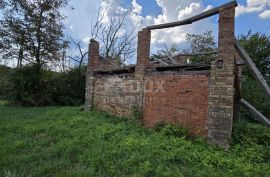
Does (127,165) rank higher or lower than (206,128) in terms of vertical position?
lower

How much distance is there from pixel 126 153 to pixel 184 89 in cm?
276

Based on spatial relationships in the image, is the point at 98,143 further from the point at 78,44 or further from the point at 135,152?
the point at 78,44

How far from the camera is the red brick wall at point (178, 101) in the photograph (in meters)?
6.88

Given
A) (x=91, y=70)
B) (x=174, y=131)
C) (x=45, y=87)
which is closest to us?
(x=174, y=131)

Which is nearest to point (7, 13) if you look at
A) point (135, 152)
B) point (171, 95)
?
point (171, 95)

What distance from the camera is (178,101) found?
7.48m

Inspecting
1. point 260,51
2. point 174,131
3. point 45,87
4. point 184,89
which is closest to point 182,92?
point 184,89

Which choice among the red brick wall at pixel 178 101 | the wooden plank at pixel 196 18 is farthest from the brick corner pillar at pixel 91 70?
the wooden plank at pixel 196 18

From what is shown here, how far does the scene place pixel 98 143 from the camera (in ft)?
21.0

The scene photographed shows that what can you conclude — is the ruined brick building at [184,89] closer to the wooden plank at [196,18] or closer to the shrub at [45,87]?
Result: the wooden plank at [196,18]

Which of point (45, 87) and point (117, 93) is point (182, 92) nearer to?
point (117, 93)

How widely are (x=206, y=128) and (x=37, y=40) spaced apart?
16.5 metres

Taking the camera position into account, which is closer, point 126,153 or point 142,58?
point 126,153

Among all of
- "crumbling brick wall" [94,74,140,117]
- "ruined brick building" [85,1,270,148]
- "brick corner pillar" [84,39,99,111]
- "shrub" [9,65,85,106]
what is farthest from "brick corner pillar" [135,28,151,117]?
"shrub" [9,65,85,106]
